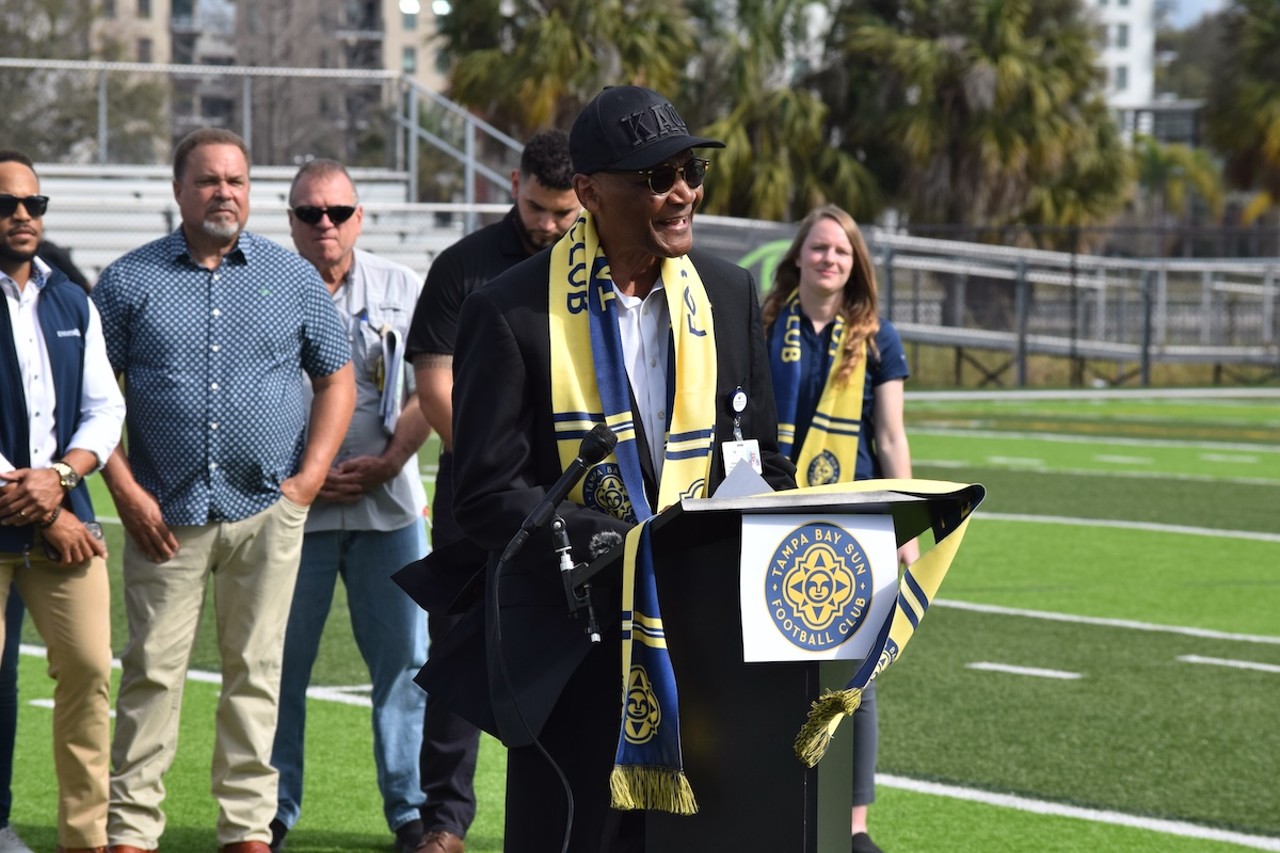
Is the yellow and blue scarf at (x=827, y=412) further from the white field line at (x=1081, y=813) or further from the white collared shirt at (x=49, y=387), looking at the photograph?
the white collared shirt at (x=49, y=387)

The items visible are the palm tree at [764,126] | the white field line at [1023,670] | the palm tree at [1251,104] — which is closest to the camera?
the white field line at [1023,670]

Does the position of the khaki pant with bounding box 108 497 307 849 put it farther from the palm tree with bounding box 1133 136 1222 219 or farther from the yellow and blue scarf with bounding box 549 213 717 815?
the palm tree with bounding box 1133 136 1222 219

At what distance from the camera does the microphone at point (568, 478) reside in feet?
10.9

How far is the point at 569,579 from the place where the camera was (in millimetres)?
3365

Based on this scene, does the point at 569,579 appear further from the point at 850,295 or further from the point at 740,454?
the point at 850,295

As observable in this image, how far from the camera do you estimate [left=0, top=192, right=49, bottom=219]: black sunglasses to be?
5.51m

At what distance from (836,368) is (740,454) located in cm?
270

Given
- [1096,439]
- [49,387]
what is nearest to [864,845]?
[49,387]

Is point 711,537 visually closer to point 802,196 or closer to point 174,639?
point 174,639

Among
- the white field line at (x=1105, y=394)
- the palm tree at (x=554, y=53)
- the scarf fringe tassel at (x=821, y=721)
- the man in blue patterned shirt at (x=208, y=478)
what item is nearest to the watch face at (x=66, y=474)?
the man in blue patterned shirt at (x=208, y=478)

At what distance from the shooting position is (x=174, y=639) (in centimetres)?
564

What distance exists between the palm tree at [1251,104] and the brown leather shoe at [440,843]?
40758 millimetres

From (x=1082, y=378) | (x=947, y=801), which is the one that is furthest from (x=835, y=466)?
(x=1082, y=378)

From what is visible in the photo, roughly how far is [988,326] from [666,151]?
29.4 meters
